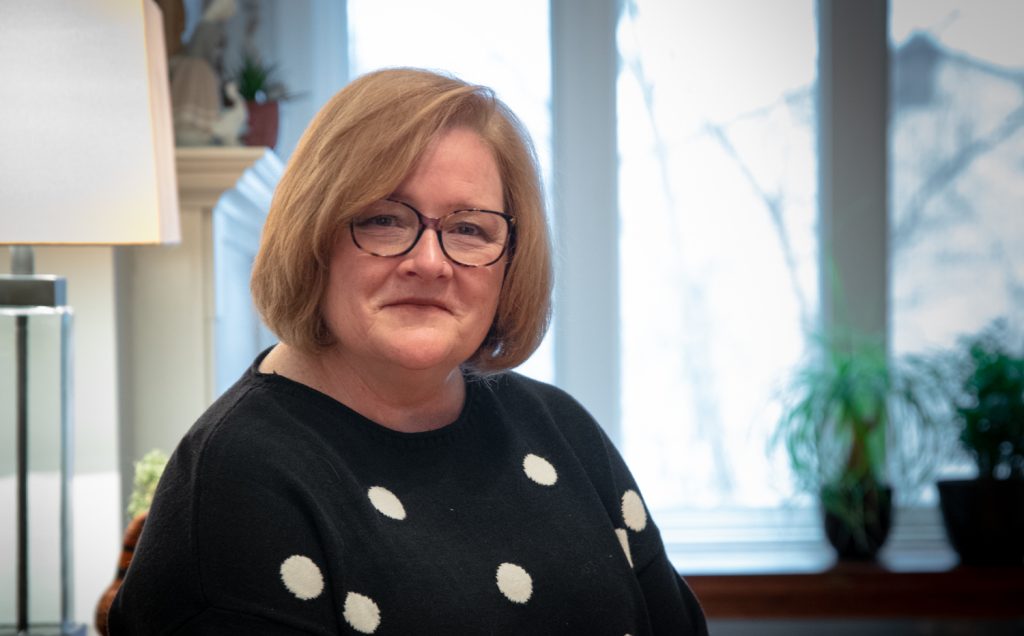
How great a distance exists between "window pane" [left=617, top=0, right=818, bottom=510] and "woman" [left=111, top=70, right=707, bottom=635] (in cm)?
155

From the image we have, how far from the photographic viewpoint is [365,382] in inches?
43.3

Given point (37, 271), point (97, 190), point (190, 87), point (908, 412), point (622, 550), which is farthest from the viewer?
point (908, 412)

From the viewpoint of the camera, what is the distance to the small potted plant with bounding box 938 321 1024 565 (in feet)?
7.48

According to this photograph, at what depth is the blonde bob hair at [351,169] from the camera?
1015 millimetres

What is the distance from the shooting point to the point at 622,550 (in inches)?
47.3

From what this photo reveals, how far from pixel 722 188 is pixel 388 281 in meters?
1.81

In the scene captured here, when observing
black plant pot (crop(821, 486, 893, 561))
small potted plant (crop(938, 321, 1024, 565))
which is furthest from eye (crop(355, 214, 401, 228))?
small potted plant (crop(938, 321, 1024, 565))

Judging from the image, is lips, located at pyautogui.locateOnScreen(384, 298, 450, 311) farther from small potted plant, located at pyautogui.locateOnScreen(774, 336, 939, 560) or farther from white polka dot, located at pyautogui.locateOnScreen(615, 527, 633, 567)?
small potted plant, located at pyautogui.locateOnScreen(774, 336, 939, 560)

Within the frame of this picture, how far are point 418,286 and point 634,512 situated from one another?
42 cm

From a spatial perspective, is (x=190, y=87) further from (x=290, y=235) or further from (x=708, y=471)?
(x=708, y=471)

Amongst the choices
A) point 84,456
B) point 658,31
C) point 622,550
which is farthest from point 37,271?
point 658,31

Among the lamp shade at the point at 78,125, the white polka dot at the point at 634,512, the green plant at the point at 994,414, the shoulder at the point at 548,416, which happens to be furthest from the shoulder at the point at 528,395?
the green plant at the point at 994,414

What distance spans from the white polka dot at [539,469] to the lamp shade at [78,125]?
2.11 ft

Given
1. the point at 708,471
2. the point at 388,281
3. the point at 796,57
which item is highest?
the point at 796,57
